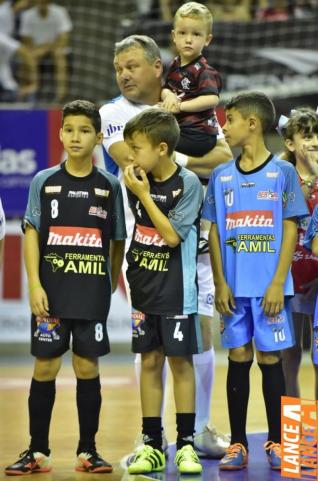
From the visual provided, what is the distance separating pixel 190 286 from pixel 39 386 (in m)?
0.80

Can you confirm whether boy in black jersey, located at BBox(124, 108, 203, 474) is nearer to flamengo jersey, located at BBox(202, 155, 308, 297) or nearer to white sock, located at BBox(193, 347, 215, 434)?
flamengo jersey, located at BBox(202, 155, 308, 297)

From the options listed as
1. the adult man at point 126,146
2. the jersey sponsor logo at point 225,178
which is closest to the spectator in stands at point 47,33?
the adult man at point 126,146

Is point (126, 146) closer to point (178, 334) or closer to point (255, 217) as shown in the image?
point (255, 217)

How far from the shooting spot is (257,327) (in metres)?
4.75

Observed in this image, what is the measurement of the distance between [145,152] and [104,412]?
88.3 inches

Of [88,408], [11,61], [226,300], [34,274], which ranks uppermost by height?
[11,61]

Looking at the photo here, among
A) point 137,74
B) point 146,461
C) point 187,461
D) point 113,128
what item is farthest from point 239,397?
point 137,74

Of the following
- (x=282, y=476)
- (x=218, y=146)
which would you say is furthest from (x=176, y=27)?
(x=282, y=476)

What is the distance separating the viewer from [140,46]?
5055mm

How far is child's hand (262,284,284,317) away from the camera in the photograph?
4.71m

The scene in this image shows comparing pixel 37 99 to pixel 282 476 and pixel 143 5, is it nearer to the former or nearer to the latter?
pixel 143 5

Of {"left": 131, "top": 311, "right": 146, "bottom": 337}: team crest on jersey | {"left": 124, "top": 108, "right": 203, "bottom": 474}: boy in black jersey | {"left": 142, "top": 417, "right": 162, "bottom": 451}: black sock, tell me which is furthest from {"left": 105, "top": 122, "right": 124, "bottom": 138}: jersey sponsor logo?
{"left": 142, "top": 417, "right": 162, "bottom": 451}: black sock

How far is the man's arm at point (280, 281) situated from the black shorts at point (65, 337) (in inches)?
29.2

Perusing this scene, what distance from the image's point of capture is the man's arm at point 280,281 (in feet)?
15.5
